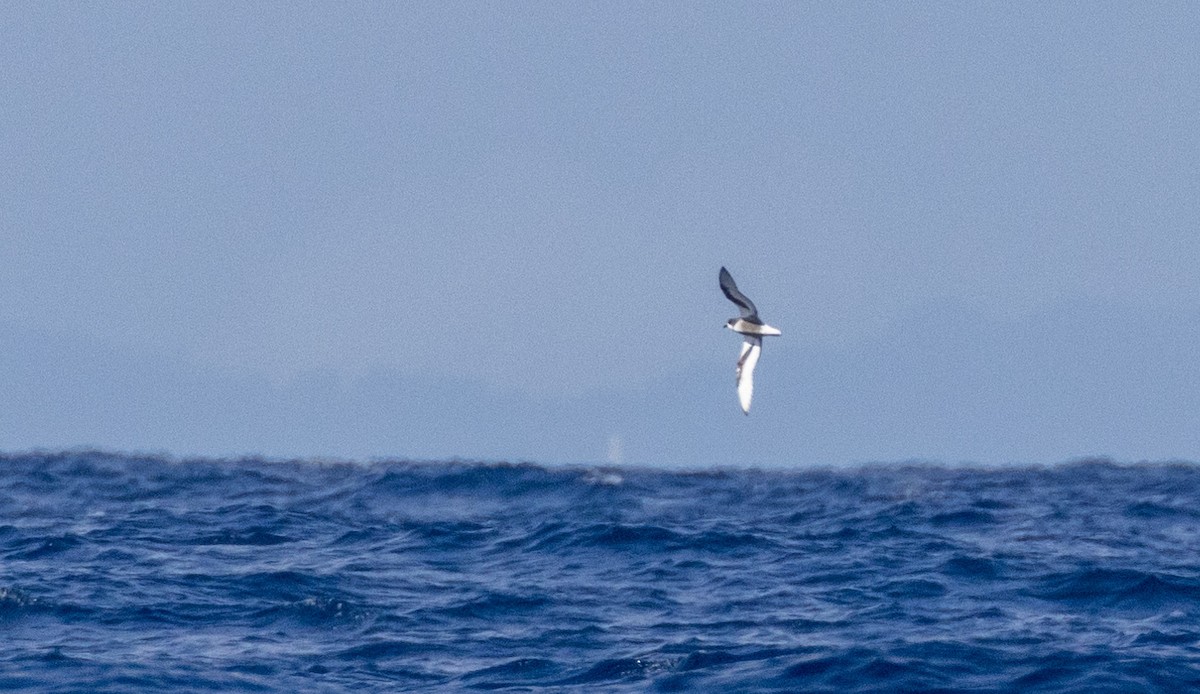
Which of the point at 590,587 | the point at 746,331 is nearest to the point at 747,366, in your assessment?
the point at 746,331

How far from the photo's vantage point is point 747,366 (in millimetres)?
22328

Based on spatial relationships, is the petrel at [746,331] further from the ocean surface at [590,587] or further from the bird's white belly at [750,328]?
the ocean surface at [590,587]

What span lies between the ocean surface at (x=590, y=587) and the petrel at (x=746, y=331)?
3.19 m

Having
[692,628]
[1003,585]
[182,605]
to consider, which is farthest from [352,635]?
[1003,585]

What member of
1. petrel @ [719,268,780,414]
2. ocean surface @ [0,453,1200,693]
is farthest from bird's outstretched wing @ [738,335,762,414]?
ocean surface @ [0,453,1200,693]

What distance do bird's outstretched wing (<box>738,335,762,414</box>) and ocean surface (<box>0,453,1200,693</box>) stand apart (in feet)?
10.1

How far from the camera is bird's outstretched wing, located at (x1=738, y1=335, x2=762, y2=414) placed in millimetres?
21531

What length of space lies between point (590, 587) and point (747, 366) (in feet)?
13.8

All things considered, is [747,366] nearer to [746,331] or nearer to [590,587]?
[746,331]

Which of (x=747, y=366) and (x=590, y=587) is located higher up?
(x=747, y=366)

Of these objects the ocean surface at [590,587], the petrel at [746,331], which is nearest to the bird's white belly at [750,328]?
the petrel at [746,331]

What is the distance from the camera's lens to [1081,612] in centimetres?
2134

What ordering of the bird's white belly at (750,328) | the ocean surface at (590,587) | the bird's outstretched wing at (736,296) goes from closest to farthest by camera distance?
the ocean surface at (590,587), the bird's outstretched wing at (736,296), the bird's white belly at (750,328)

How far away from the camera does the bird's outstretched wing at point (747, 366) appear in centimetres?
2153
